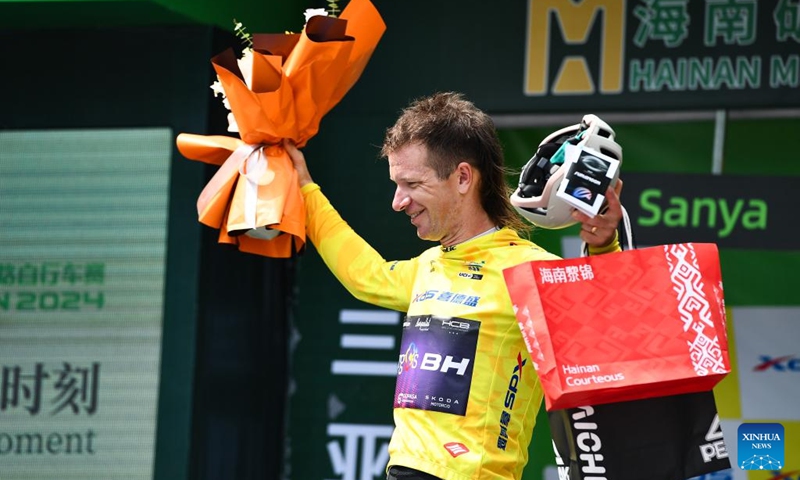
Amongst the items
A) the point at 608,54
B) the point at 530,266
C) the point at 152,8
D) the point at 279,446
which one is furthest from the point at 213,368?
the point at 530,266

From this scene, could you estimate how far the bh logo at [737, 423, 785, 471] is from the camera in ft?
17.6

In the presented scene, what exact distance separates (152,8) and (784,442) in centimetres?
298

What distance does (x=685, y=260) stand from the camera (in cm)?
326

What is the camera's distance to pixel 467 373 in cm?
346

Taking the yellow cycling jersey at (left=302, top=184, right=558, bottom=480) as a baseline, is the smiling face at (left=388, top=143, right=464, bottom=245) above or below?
above

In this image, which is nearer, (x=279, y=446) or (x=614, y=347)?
(x=614, y=347)

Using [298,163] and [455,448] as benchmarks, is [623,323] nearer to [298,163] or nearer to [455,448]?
[455,448]

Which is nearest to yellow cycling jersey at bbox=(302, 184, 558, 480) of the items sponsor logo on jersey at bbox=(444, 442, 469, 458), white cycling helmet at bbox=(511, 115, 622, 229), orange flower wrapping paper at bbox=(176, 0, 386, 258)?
sponsor logo on jersey at bbox=(444, 442, 469, 458)

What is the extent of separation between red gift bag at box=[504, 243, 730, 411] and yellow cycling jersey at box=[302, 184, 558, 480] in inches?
9.1

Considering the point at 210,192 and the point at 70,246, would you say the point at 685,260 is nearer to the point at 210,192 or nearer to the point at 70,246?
the point at 210,192

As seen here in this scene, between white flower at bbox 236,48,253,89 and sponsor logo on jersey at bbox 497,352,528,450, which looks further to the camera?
white flower at bbox 236,48,253,89

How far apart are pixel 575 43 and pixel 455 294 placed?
2.23 m

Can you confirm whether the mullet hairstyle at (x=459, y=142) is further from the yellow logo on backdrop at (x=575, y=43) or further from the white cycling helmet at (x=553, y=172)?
the yellow logo on backdrop at (x=575, y=43)

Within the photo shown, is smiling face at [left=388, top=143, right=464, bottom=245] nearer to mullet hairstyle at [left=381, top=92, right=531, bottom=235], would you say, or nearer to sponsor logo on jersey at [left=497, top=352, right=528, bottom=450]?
mullet hairstyle at [left=381, top=92, right=531, bottom=235]
